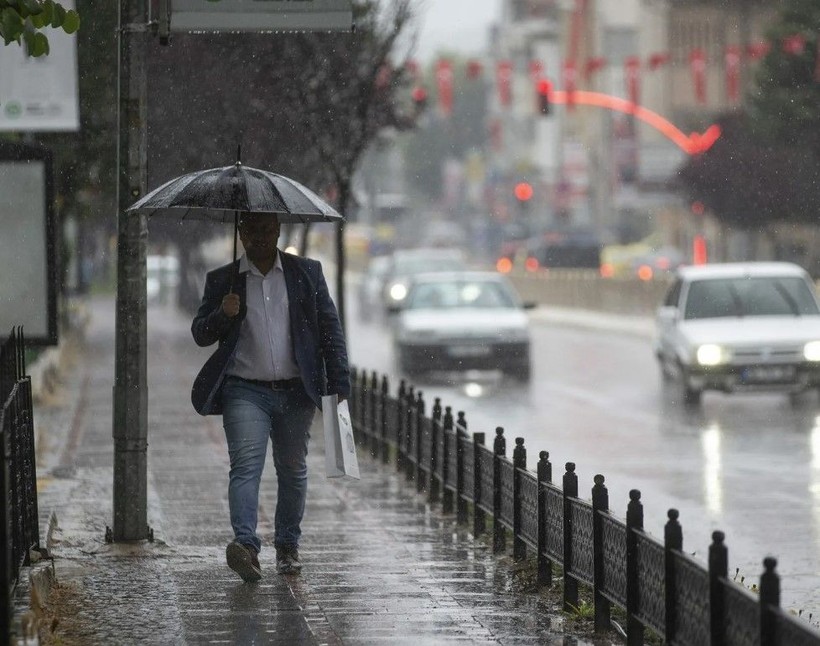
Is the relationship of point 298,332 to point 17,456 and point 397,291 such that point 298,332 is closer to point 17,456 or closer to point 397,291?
point 17,456

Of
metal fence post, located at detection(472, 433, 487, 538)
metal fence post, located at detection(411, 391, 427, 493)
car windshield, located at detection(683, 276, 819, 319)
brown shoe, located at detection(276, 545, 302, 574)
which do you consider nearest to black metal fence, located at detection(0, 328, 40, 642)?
brown shoe, located at detection(276, 545, 302, 574)

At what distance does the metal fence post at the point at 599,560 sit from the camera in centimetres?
769

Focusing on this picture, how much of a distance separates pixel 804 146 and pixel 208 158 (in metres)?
36.0

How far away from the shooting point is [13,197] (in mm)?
11344

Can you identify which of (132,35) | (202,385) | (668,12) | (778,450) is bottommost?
(778,450)

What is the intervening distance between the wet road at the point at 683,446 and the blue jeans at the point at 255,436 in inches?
97.7

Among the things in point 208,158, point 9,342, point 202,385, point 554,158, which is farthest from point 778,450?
point 554,158

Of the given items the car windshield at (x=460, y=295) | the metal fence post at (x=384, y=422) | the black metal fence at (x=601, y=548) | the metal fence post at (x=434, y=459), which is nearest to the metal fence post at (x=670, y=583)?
the black metal fence at (x=601, y=548)

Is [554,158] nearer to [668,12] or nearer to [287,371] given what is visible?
[668,12]

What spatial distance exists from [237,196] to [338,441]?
1.26 meters

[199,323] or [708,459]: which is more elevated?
[199,323]

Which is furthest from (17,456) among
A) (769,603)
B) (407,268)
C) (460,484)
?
(407,268)

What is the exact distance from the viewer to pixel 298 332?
8.73 m

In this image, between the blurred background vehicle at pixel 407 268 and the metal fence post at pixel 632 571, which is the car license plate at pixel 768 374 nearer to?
the metal fence post at pixel 632 571
